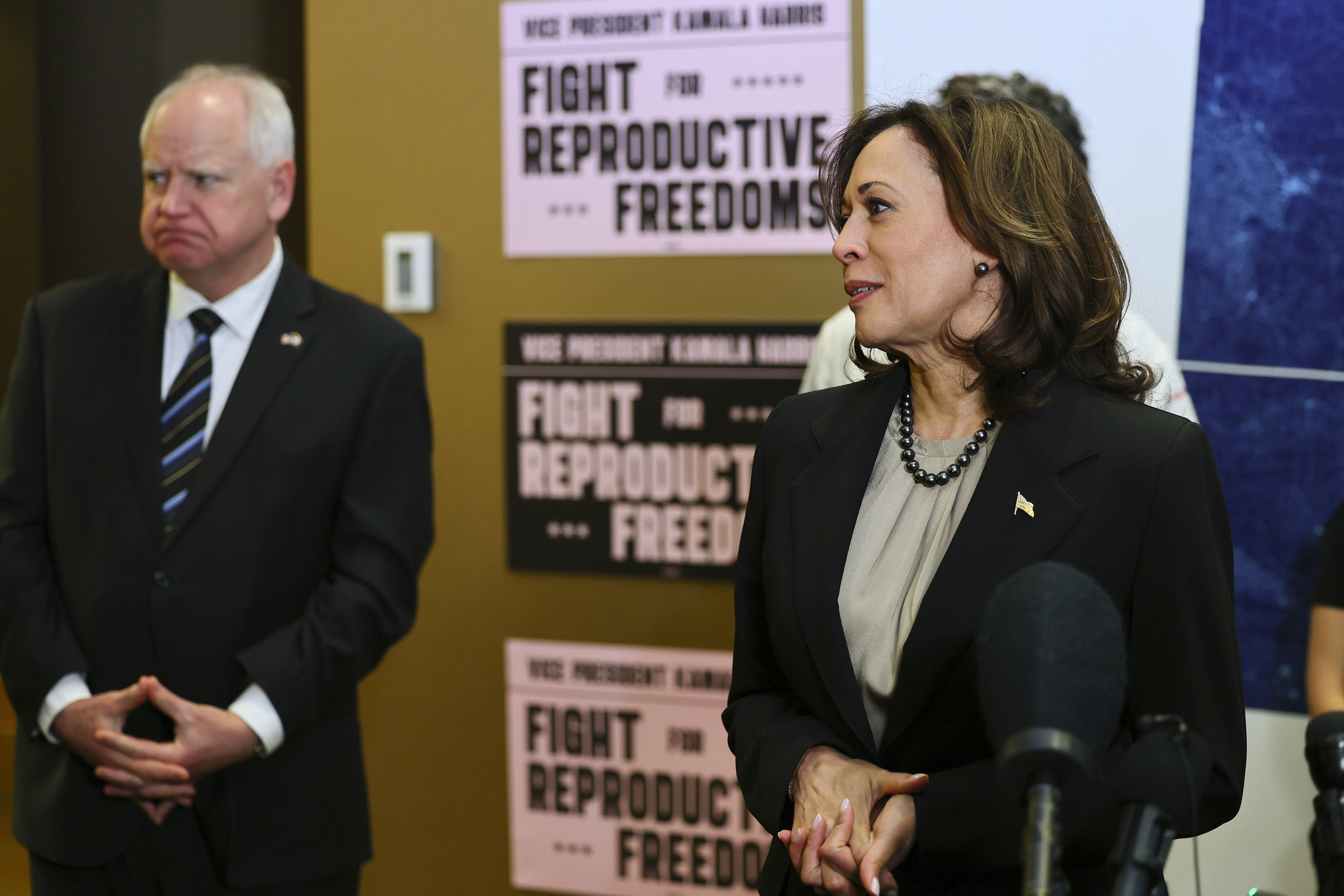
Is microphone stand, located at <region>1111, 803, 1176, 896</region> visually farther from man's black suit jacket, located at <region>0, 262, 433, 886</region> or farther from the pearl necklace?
man's black suit jacket, located at <region>0, 262, 433, 886</region>

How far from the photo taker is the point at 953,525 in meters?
1.51

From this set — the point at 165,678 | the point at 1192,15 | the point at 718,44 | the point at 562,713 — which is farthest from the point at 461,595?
the point at 1192,15

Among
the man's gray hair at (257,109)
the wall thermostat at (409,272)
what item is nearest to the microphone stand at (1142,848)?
the man's gray hair at (257,109)

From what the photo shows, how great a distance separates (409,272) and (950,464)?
221 centimetres

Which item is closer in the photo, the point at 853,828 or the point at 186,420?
the point at 853,828

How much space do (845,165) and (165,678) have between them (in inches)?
56.2

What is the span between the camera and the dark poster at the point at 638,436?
3.20m

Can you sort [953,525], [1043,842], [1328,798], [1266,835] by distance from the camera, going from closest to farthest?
[1043,842] → [1328,798] → [953,525] → [1266,835]

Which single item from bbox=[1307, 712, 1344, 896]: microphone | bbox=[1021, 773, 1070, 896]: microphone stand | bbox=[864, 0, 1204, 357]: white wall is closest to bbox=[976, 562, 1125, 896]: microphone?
bbox=[1021, 773, 1070, 896]: microphone stand

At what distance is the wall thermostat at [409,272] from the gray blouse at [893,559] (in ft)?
6.89

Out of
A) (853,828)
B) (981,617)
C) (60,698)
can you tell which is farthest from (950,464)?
(60,698)

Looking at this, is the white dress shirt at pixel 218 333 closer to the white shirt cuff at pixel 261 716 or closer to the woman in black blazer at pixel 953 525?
the white shirt cuff at pixel 261 716

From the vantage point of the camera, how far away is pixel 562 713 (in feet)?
11.2

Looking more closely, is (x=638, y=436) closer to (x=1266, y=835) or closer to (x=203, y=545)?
(x=203, y=545)
